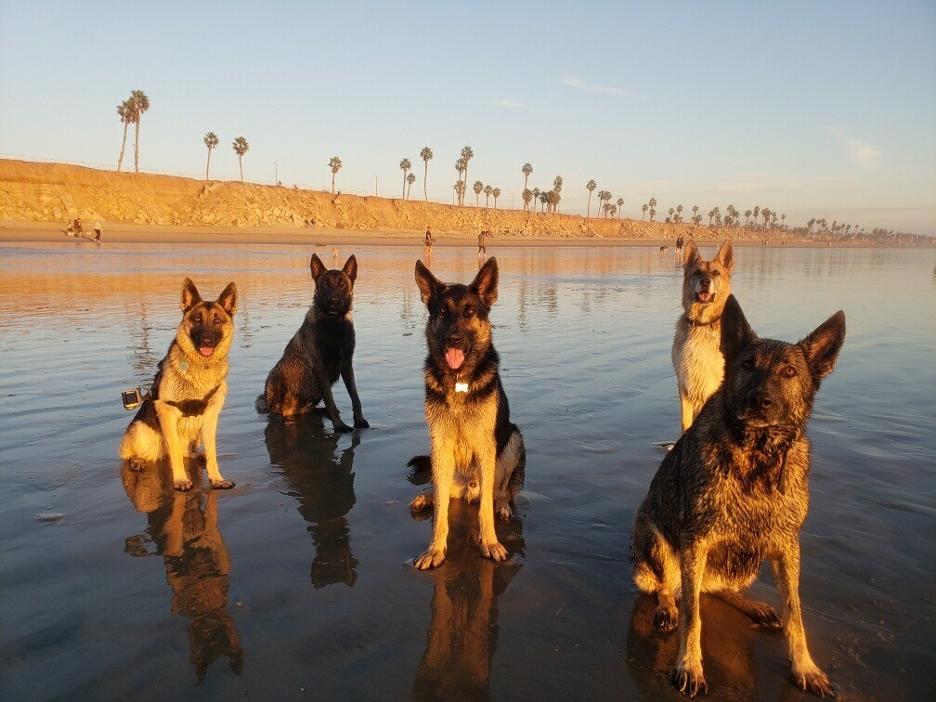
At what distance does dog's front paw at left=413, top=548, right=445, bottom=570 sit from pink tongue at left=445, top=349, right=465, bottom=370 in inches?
61.3

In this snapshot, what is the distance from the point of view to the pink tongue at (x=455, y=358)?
15.7ft

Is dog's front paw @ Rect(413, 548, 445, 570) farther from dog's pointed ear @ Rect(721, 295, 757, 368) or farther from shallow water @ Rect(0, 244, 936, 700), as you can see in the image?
dog's pointed ear @ Rect(721, 295, 757, 368)

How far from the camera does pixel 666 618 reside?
12.3 feet

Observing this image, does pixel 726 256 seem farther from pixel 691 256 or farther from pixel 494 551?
pixel 494 551

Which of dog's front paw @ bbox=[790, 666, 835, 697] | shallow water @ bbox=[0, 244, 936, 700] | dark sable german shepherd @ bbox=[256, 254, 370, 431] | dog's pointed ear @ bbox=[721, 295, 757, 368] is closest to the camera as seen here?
dog's front paw @ bbox=[790, 666, 835, 697]

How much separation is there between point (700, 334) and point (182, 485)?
6434 millimetres

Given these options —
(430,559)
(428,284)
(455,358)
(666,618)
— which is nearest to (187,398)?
(428,284)

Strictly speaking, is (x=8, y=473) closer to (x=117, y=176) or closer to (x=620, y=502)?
(x=620, y=502)

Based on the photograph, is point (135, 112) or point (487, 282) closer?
point (487, 282)

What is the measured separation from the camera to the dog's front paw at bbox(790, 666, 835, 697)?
10.5ft

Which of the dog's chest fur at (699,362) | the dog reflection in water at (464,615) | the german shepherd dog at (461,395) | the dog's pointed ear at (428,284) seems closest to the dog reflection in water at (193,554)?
the dog reflection in water at (464,615)

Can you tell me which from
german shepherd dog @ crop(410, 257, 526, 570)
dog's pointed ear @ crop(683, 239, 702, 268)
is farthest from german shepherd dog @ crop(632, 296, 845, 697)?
dog's pointed ear @ crop(683, 239, 702, 268)

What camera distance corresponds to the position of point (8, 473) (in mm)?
5891

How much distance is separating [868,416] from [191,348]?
9105 mm
